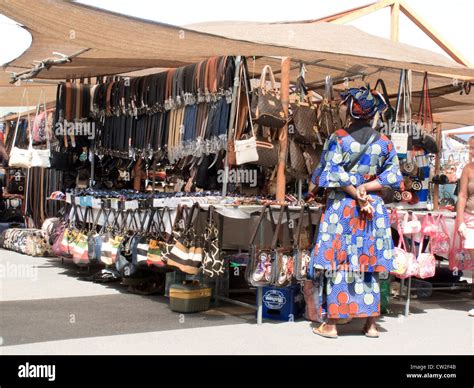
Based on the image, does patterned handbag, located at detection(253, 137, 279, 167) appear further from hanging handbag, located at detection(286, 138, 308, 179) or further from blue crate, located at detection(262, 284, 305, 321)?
blue crate, located at detection(262, 284, 305, 321)

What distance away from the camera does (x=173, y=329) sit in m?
4.84

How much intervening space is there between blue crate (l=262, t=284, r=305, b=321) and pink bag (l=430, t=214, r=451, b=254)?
1.28m

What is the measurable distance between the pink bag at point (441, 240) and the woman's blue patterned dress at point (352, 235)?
1.18m

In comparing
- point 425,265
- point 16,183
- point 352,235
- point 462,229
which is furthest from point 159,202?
point 16,183

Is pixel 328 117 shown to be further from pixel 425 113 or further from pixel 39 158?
pixel 39 158

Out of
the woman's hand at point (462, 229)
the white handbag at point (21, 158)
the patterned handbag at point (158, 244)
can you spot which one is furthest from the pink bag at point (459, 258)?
the white handbag at point (21, 158)

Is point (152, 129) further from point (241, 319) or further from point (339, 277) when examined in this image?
point (339, 277)

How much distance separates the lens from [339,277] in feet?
15.4

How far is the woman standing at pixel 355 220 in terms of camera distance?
4672mm

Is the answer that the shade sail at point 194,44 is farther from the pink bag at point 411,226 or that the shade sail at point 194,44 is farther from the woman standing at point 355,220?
the pink bag at point 411,226

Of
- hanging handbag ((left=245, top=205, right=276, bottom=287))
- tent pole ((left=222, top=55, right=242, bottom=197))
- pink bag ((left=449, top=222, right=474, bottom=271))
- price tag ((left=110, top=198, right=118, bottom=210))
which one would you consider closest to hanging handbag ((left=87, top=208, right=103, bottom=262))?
price tag ((left=110, top=198, right=118, bottom=210))

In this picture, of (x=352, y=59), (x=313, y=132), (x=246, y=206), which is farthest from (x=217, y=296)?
(x=352, y=59)

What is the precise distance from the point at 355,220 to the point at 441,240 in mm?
1472

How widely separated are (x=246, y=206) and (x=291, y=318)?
98 cm
